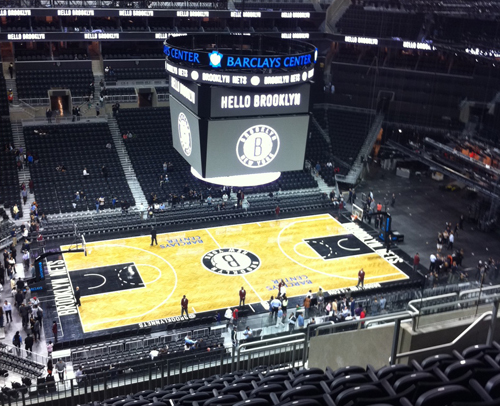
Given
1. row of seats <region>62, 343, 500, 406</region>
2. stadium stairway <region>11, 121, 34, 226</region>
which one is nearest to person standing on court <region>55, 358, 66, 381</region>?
row of seats <region>62, 343, 500, 406</region>

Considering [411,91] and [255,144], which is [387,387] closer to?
[255,144]

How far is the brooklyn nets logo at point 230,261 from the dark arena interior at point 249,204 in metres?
0.14

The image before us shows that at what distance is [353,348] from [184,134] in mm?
13110

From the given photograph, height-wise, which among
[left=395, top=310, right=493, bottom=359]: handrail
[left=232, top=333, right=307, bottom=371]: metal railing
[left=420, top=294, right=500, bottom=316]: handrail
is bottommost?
[left=232, top=333, right=307, bottom=371]: metal railing

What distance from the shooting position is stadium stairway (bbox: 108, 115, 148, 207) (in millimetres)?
36906

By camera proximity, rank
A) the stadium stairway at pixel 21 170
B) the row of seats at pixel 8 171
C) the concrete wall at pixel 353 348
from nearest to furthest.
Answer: the concrete wall at pixel 353 348, the stadium stairway at pixel 21 170, the row of seats at pixel 8 171

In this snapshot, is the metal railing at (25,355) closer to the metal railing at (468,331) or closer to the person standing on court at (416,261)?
the metal railing at (468,331)

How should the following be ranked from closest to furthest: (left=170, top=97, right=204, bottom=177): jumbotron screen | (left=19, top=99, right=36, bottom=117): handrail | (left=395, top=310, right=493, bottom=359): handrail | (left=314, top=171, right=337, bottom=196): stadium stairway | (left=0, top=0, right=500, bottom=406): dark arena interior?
(left=395, top=310, right=493, bottom=359): handrail
(left=0, top=0, right=500, bottom=406): dark arena interior
(left=170, top=97, right=204, bottom=177): jumbotron screen
(left=19, top=99, right=36, bottom=117): handrail
(left=314, top=171, right=337, bottom=196): stadium stairway

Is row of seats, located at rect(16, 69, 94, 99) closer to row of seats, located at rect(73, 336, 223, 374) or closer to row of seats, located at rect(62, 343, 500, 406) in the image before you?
row of seats, located at rect(73, 336, 223, 374)

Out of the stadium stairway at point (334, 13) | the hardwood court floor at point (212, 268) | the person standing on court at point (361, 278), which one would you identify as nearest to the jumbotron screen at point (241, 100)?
the hardwood court floor at point (212, 268)

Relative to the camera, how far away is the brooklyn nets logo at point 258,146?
2088cm

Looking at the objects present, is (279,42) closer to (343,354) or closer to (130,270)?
(130,270)

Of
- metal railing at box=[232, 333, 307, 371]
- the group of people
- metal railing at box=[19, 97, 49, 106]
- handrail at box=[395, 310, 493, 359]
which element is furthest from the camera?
metal railing at box=[19, 97, 49, 106]

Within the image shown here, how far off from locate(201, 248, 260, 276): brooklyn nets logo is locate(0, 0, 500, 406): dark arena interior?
0.47ft
